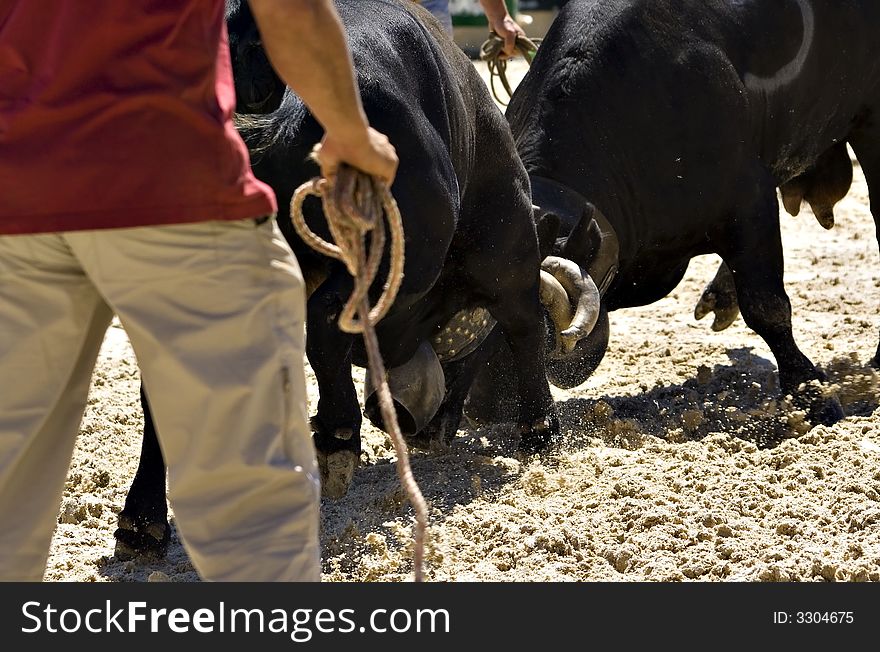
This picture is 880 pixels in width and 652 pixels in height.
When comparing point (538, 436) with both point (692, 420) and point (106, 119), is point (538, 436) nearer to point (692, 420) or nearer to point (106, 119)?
point (692, 420)

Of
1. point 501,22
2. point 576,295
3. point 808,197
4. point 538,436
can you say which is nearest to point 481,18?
point 808,197

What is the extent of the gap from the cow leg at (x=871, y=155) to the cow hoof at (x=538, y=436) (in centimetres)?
221

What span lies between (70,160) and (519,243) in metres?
2.88

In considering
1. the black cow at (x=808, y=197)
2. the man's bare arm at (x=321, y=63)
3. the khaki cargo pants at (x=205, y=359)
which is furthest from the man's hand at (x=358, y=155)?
the black cow at (x=808, y=197)

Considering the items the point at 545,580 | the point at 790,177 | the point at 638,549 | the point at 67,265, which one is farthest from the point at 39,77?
the point at 790,177

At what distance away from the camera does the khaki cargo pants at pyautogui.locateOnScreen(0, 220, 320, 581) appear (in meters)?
2.19

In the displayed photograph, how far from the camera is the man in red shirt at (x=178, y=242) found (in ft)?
7.02

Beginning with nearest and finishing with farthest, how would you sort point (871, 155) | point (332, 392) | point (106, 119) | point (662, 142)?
point (106, 119)
point (332, 392)
point (662, 142)
point (871, 155)

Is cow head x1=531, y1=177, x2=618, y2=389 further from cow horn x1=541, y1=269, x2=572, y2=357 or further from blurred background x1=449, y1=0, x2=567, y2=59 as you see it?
blurred background x1=449, y1=0, x2=567, y2=59

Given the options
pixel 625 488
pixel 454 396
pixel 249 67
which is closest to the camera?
pixel 249 67

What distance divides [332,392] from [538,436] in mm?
1364

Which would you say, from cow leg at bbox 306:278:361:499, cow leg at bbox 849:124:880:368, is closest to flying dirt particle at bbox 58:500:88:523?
cow leg at bbox 306:278:361:499

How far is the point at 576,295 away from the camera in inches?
202

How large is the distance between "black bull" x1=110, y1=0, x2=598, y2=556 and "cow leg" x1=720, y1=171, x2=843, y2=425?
0.85 metres
